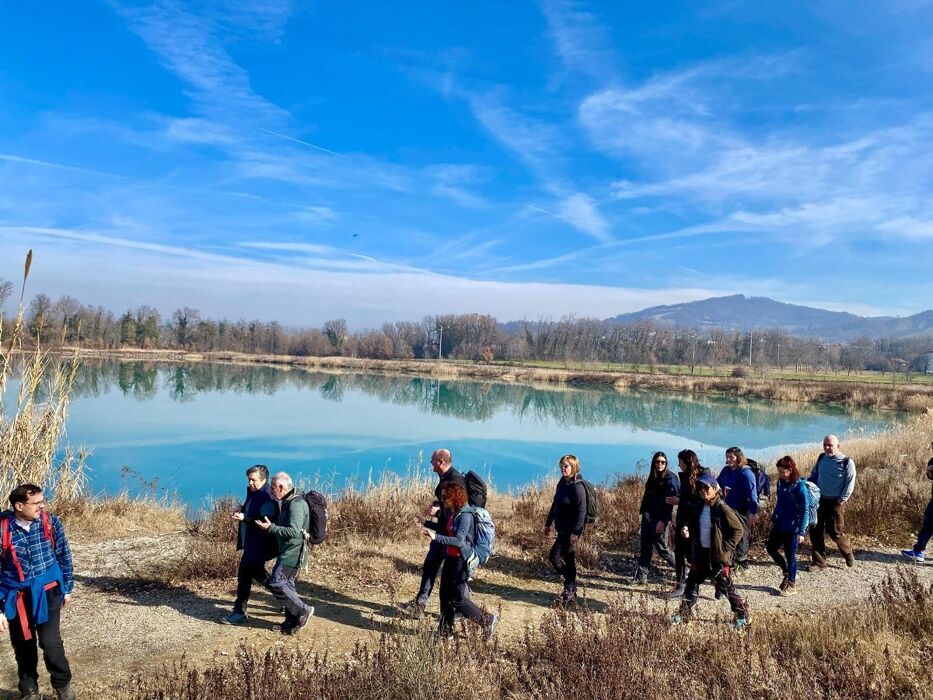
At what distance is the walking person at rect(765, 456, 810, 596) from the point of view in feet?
20.7

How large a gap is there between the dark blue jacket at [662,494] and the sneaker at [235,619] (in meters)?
4.19

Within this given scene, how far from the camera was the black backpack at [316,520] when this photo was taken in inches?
200

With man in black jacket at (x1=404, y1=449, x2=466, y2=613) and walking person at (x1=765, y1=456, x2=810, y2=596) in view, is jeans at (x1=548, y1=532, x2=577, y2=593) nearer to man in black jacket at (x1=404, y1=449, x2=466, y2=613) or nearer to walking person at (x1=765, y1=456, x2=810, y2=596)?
man in black jacket at (x1=404, y1=449, x2=466, y2=613)

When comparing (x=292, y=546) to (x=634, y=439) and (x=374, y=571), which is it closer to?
(x=374, y=571)

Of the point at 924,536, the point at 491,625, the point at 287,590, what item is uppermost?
the point at 924,536

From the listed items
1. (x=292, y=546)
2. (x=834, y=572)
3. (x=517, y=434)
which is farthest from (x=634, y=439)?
(x=292, y=546)

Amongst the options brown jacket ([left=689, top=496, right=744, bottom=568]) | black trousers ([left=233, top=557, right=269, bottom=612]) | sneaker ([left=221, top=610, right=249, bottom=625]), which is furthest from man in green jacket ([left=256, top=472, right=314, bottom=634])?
brown jacket ([left=689, top=496, right=744, bottom=568])

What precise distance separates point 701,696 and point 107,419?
25.7 meters

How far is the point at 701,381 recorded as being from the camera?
173ft

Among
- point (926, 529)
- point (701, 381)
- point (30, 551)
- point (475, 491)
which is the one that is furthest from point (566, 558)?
point (701, 381)

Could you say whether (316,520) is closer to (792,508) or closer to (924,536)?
(792,508)

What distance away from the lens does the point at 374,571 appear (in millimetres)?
6730

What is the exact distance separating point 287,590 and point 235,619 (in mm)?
658

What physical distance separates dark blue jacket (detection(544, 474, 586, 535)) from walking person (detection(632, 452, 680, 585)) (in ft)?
3.51
